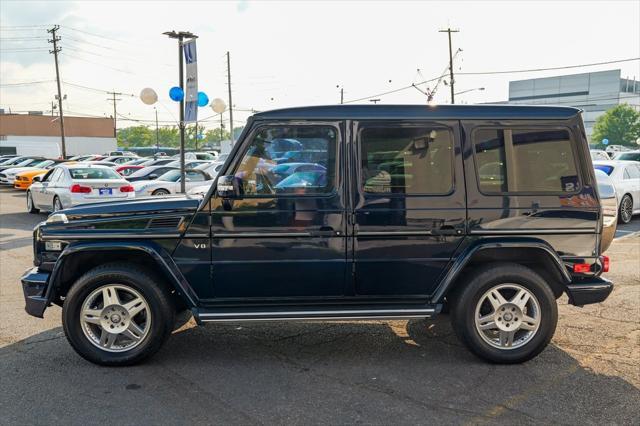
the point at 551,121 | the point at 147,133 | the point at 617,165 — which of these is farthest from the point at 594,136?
the point at 147,133

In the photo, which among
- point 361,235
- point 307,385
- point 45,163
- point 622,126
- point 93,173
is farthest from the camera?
point 622,126

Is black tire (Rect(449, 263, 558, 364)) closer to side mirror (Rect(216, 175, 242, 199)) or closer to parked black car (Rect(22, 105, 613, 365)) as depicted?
parked black car (Rect(22, 105, 613, 365))

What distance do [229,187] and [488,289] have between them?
221 centimetres

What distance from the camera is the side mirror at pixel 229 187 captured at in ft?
13.9

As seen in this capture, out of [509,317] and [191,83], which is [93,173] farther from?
[509,317]

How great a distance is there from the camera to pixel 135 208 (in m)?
4.42

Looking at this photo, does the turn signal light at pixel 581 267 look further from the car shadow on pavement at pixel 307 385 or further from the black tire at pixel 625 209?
the black tire at pixel 625 209

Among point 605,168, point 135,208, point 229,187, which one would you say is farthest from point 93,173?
point 605,168

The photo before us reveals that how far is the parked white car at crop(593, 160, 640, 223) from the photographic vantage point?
41.4ft

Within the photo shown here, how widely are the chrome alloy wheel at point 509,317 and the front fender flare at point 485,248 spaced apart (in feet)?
1.02

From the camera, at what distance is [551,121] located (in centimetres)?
444

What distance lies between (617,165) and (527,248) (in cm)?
1009

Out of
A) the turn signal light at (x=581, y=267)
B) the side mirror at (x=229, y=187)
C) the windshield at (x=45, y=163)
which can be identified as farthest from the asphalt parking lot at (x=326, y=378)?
the windshield at (x=45, y=163)

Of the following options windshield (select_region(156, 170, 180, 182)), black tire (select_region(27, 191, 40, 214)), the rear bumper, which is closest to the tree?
windshield (select_region(156, 170, 180, 182))
